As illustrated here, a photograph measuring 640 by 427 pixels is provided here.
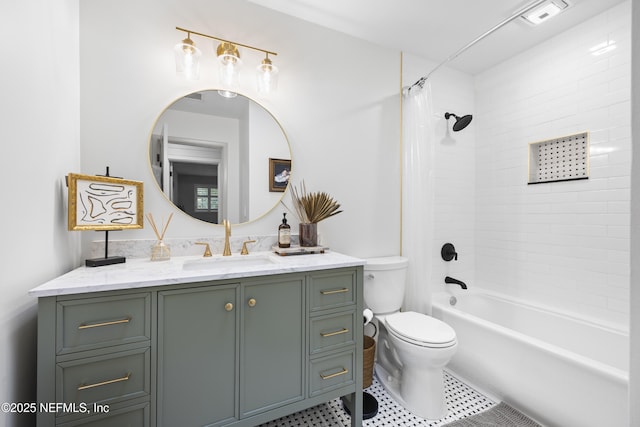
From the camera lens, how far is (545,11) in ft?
5.85

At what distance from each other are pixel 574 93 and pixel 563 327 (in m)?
1.74

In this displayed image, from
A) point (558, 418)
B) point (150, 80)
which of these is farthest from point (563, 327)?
point (150, 80)

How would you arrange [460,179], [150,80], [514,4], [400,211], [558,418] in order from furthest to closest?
[460,179] → [400,211] → [514,4] → [150,80] → [558,418]

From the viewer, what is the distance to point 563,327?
1977 millimetres

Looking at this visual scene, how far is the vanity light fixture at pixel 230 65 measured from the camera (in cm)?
154

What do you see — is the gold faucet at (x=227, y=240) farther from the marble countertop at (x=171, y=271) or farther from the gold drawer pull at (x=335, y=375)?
the gold drawer pull at (x=335, y=375)

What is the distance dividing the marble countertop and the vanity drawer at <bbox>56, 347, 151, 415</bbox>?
26cm

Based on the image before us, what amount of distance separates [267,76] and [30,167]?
49.7 inches

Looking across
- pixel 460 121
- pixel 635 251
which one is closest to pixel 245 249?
pixel 635 251

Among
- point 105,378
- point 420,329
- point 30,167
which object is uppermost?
point 30,167

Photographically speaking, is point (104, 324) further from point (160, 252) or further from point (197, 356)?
point (160, 252)

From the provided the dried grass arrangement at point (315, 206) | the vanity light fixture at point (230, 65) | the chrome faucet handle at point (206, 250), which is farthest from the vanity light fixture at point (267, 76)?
the chrome faucet handle at point (206, 250)

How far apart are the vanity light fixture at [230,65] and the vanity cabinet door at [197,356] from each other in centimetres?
125

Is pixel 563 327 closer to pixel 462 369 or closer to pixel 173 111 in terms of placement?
pixel 462 369
